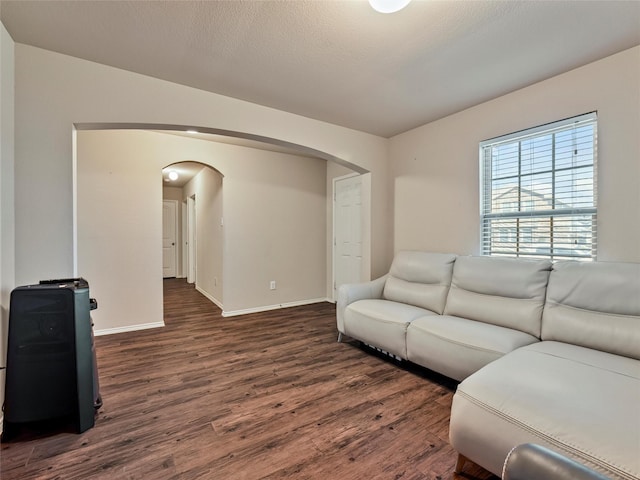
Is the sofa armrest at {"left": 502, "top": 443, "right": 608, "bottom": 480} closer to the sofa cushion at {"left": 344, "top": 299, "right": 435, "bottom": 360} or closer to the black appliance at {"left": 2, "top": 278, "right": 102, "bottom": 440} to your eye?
the sofa cushion at {"left": 344, "top": 299, "right": 435, "bottom": 360}

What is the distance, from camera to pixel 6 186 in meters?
1.73

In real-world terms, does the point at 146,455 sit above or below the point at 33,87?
below

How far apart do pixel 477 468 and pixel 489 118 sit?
9.18 ft

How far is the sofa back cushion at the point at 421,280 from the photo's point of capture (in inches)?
111

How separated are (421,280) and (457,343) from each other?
1.00 metres

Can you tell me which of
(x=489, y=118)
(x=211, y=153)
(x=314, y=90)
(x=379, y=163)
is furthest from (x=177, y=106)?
(x=489, y=118)

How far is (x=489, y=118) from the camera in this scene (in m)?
2.81

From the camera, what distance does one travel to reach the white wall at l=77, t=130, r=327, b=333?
3.40m

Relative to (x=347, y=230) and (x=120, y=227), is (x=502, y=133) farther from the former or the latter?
(x=120, y=227)

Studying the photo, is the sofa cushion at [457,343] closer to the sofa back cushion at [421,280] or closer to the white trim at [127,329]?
the sofa back cushion at [421,280]

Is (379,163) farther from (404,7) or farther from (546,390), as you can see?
(546,390)

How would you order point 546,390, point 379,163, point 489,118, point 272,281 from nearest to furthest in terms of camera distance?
1. point 546,390
2. point 489,118
3. point 379,163
4. point 272,281

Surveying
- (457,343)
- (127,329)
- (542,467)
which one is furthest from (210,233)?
(542,467)

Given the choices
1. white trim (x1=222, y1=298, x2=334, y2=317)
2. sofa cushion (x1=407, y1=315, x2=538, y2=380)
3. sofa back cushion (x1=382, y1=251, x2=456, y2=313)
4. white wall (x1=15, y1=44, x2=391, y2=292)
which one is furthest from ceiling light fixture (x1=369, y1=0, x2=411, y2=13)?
white trim (x1=222, y1=298, x2=334, y2=317)
